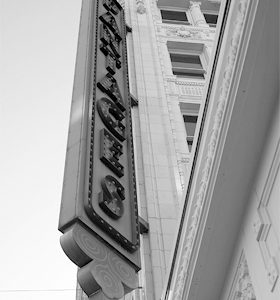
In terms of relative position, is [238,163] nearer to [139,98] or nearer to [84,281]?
[84,281]

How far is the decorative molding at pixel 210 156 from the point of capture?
5242 mm

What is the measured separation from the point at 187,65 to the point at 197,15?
3185 millimetres

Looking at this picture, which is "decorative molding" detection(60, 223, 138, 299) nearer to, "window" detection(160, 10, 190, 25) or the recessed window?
the recessed window

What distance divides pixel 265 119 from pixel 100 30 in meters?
7.38

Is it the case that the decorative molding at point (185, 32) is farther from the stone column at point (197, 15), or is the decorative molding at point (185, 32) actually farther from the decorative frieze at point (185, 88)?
the decorative frieze at point (185, 88)

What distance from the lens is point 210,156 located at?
5.68 m

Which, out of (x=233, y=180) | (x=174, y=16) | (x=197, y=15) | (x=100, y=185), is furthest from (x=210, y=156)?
(x=174, y=16)

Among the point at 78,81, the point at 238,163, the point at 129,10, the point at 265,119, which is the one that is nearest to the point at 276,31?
the point at 265,119

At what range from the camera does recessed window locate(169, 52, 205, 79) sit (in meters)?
15.7

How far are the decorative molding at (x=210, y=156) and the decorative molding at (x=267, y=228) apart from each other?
66 centimetres

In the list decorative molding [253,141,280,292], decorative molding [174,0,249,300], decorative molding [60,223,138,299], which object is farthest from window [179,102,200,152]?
decorative molding [60,223,138,299]

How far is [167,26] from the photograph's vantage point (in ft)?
57.6

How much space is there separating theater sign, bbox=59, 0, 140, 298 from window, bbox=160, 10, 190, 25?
918cm

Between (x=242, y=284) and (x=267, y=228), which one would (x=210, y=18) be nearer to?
(x=242, y=284)
